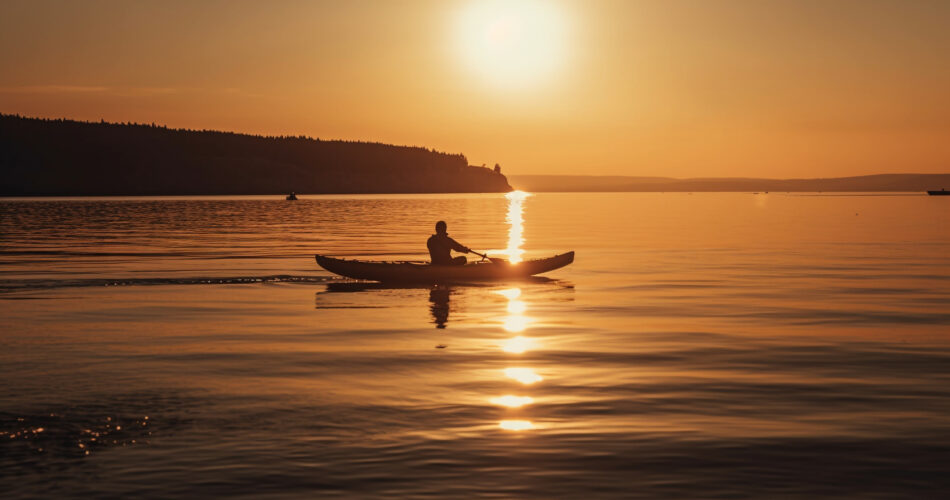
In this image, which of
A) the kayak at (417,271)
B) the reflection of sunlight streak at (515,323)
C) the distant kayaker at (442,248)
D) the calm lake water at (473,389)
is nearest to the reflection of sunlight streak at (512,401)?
the calm lake water at (473,389)

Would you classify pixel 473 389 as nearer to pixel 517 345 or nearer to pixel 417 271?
pixel 517 345

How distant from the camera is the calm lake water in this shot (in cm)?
1064

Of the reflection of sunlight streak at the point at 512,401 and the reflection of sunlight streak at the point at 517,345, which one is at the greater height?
the reflection of sunlight streak at the point at 517,345

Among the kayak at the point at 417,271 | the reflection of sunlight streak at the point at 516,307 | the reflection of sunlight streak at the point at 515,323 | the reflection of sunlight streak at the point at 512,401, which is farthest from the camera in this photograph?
the kayak at the point at 417,271

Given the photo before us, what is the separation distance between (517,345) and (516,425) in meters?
7.11

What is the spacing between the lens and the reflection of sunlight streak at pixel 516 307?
25.9 m

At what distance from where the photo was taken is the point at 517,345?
19859 millimetres

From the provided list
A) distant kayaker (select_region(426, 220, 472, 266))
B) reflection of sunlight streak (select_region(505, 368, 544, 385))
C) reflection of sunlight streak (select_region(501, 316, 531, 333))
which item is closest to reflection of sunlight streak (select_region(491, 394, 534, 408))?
reflection of sunlight streak (select_region(505, 368, 544, 385))

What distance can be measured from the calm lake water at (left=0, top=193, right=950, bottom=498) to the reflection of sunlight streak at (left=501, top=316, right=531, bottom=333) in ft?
0.51

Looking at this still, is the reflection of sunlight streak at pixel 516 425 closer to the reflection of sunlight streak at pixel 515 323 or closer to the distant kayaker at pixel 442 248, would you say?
the reflection of sunlight streak at pixel 515 323

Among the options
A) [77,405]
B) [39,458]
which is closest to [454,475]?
[39,458]

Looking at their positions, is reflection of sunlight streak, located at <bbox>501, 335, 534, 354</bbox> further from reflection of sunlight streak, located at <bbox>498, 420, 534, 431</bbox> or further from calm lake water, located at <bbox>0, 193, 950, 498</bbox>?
reflection of sunlight streak, located at <bbox>498, 420, 534, 431</bbox>

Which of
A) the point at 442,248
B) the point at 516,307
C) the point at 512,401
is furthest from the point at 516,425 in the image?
the point at 442,248

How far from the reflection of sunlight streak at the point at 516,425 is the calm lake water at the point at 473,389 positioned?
0.08m
